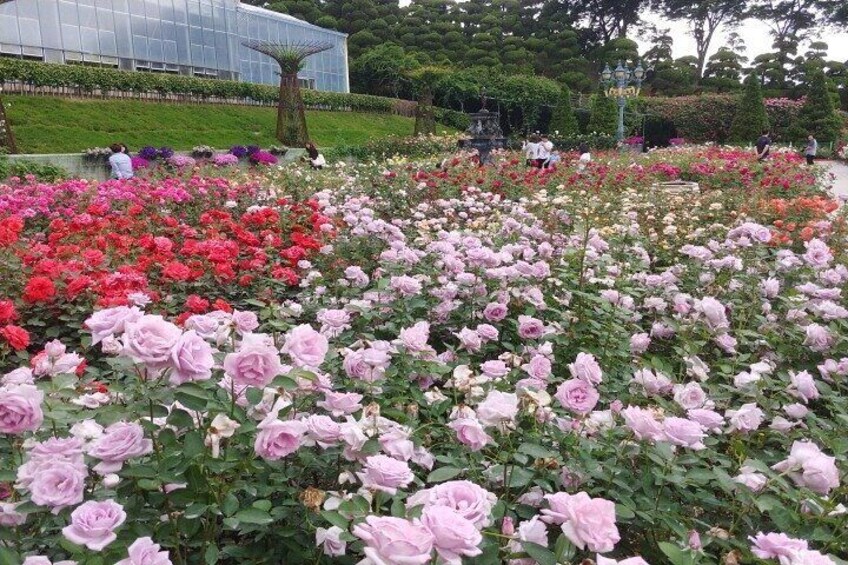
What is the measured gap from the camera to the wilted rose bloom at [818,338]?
1.90 m

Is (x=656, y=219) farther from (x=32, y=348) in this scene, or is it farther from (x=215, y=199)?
(x=32, y=348)

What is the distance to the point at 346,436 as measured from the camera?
107cm

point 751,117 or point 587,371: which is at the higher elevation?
point 751,117

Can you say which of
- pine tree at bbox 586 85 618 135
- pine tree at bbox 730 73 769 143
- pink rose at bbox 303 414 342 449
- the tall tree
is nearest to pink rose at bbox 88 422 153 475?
pink rose at bbox 303 414 342 449

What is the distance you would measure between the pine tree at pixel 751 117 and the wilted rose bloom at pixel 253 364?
84.8 ft

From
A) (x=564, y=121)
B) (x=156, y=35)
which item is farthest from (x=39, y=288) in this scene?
(x=564, y=121)

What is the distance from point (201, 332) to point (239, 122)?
19614mm

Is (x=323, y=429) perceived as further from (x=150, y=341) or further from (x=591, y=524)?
(x=591, y=524)

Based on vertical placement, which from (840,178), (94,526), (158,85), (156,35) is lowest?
(840,178)

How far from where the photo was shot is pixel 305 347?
108 centimetres

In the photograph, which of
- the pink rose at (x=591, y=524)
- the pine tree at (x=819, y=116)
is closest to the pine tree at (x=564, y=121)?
the pine tree at (x=819, y=116)

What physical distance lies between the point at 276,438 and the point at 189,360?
0.59ft

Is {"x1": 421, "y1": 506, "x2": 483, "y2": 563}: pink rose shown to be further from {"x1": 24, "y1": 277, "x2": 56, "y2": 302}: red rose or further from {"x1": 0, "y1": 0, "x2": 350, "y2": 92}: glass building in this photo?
{"x1": 0, "y1": 0, "x2": 350, "y2": 92}: glass building

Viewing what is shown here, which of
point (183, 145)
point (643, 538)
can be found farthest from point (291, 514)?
point (183, 145)
